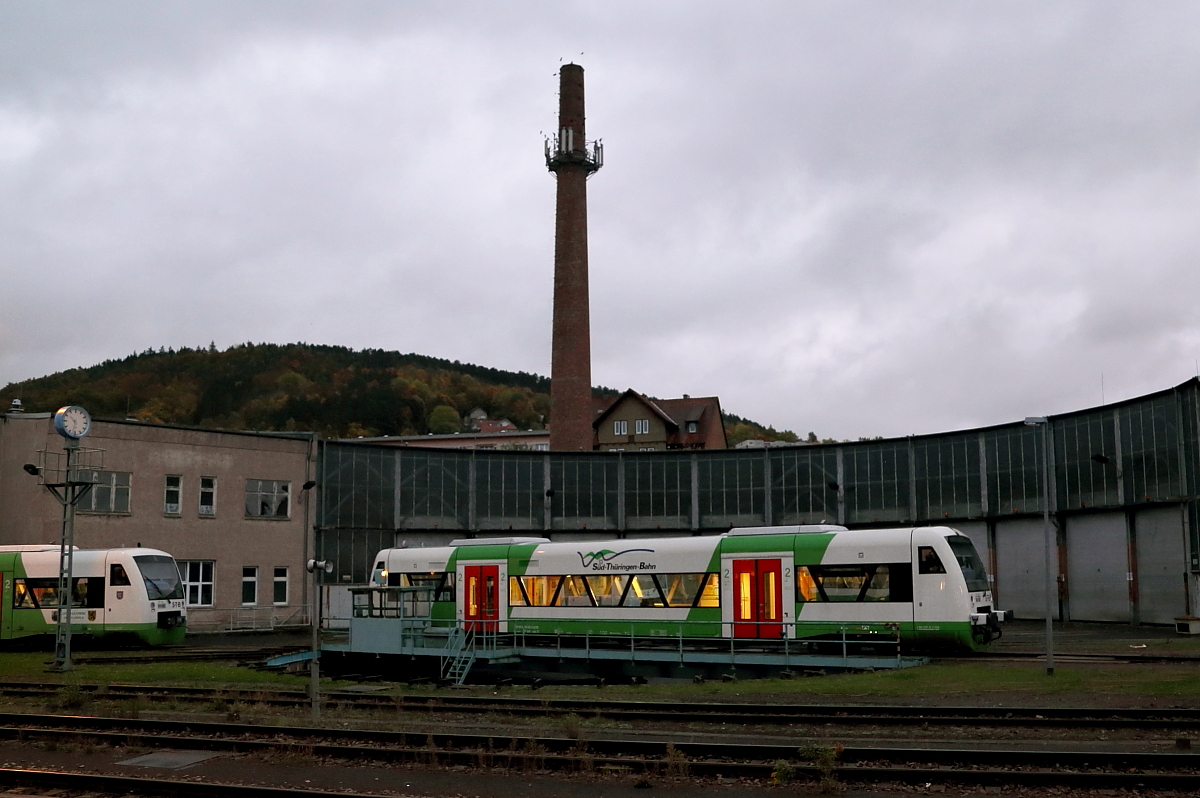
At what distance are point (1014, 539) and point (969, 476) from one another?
3.19m

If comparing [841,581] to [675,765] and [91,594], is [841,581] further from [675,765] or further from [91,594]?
[91,594]

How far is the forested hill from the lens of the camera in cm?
12081

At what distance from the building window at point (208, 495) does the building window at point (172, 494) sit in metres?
0.99

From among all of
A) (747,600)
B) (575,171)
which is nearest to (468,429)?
(575,171)

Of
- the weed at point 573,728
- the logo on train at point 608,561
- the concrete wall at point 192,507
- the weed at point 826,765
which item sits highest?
the concrete wall at point 192,507

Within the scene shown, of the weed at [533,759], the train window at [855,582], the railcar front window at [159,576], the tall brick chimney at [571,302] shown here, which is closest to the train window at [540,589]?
the train window at [855,582]

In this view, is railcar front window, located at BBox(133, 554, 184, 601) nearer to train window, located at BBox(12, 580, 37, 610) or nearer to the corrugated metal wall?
train window, located at BBox(12, 580, 37, 610)

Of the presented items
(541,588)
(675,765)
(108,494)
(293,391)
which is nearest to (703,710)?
(675,765)

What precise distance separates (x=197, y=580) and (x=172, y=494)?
3.61 meters

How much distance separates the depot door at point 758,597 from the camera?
29.0 meters

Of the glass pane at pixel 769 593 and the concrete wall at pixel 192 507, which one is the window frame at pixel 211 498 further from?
the glass pane at pixel 769 593

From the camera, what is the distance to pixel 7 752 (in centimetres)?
1595

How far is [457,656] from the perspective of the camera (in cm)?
2947

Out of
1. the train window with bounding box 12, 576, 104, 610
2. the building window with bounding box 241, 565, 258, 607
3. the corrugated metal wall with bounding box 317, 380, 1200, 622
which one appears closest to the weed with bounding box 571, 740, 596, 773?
the train window with bounding box 12, 576, 104, 610
